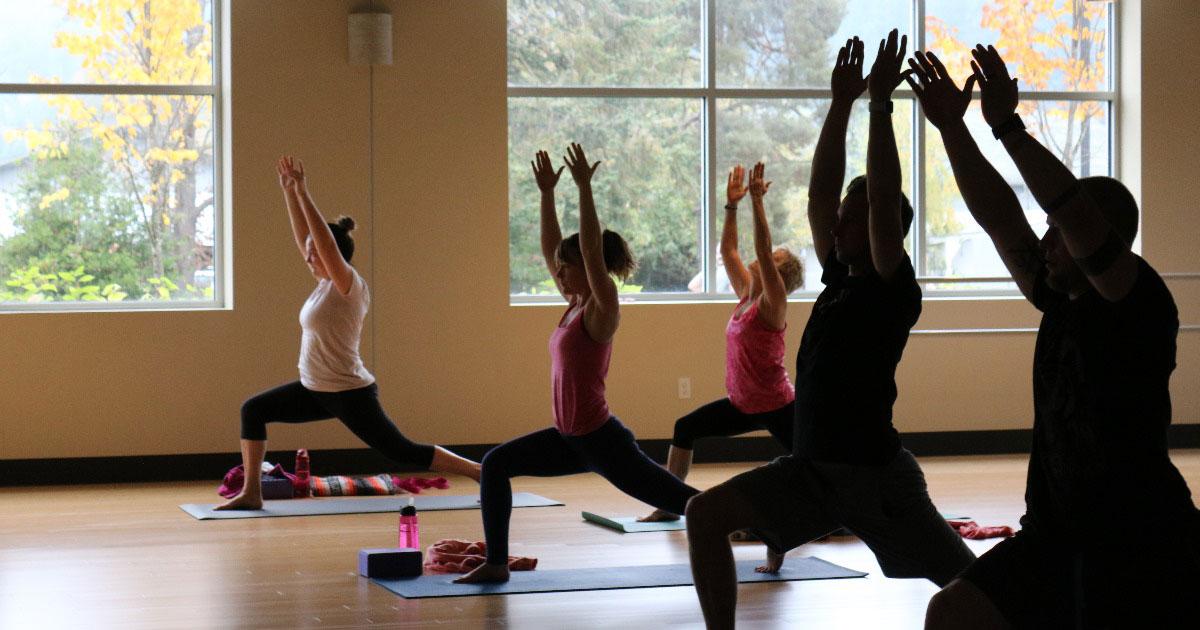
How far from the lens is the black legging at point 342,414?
5.75m

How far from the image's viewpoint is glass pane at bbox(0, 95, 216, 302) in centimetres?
719

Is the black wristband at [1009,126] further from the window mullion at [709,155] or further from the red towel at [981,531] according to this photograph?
the window mullion at [709,155]

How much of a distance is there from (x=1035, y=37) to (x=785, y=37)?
4.86ft

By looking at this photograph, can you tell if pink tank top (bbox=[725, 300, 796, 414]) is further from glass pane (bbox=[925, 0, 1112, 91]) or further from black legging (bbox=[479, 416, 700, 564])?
glass pane (bbox=[925, 0, 1112, 91])

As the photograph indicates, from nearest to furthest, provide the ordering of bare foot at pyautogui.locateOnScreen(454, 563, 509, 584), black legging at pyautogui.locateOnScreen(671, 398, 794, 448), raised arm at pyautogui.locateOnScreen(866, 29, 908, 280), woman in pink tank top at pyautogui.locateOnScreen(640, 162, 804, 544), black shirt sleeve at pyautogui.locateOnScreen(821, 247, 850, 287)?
1. raised arm at pyautogui.locateOnScreen(866, 29, 908, 280)
2. black shirt sleeve at pyautogui.locateOnScreen(821, 247, 850, 287)
3. bare foot at pyautogui.locateOnScreen(454, 563, 509, 584)
4. woman in pink tank top at pyautogui.locateOnScreen(640, 162, 804, 544)
5. black legging at pyautogui.locateOnScreen(671, 398, 794, 448)

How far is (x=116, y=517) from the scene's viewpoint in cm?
586

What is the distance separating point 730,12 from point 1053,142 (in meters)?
2.05

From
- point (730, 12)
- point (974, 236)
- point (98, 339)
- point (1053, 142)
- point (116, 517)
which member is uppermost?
point (730, 12)

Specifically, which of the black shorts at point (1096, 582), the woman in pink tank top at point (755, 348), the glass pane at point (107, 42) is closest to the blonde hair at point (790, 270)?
the woman in pink tank top at point (755, 348)

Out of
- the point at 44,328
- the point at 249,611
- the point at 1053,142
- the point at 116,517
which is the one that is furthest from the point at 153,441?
the point at 1053,142

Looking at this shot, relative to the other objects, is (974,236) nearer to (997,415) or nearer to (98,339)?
(997,415)

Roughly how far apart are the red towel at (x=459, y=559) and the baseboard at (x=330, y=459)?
259 cm

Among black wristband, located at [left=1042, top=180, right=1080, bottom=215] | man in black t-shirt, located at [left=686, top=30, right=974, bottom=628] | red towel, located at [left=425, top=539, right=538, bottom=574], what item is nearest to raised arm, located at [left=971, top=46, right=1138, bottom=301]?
black wristband, located at [left=1042, top=180, right=1080, bottom=215]

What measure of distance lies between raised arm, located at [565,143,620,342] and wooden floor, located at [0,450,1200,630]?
31.7 inches
